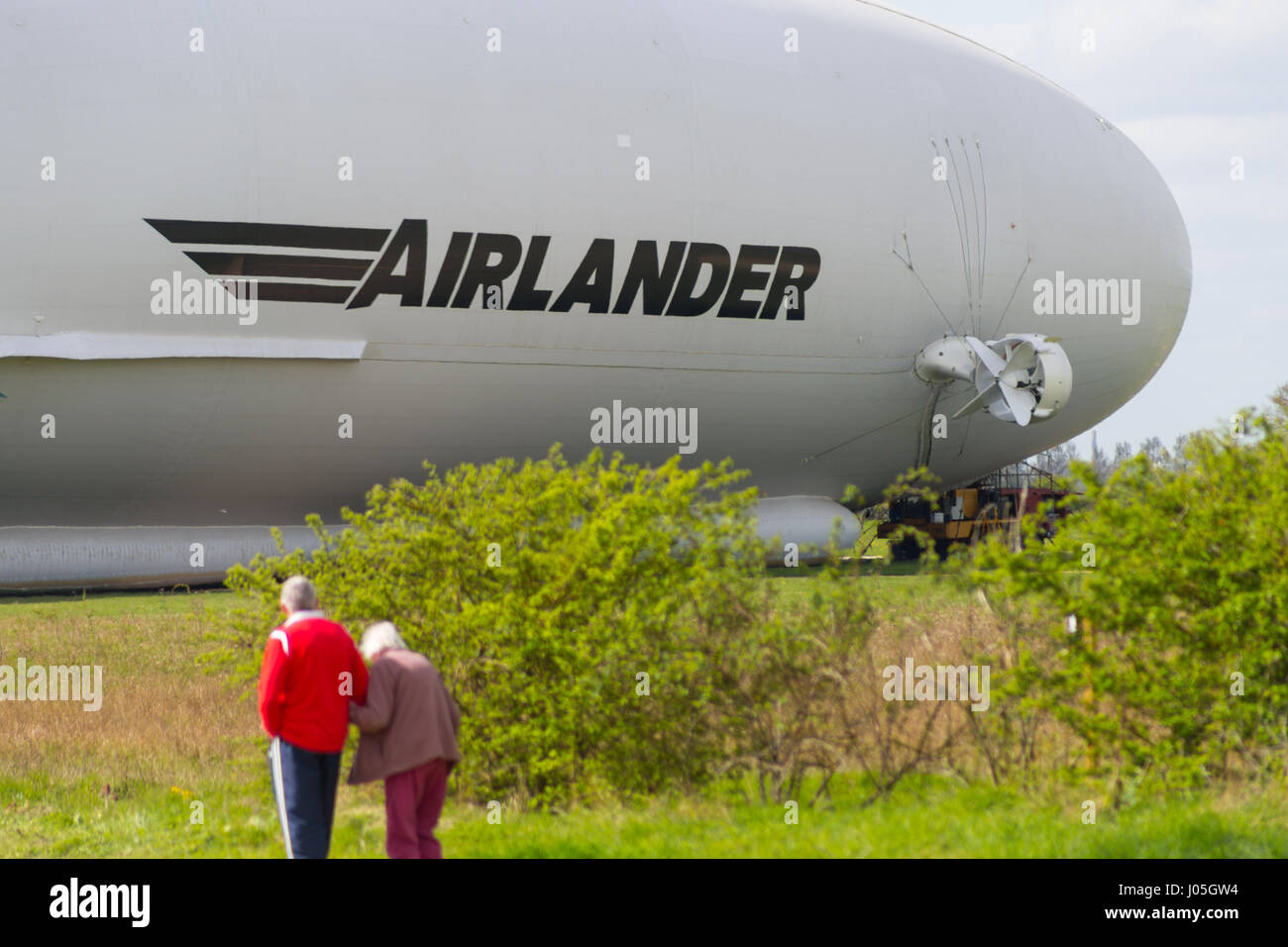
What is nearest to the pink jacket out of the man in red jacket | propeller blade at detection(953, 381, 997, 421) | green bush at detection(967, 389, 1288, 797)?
the man in red jacket

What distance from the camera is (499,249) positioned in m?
22.6

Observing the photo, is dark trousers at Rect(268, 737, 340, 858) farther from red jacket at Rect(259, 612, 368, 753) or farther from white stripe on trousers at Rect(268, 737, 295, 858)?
red jacket at Rect(259, 612, 368, 753)

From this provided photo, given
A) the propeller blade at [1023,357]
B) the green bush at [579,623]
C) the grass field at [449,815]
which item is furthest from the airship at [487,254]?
the green bush at [579,623]

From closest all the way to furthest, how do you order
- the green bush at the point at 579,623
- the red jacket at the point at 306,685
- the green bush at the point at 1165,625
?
the red jacket at the point at 306,685 < the green bush at the point at 1165,625 < the green bush at the point at 579,623

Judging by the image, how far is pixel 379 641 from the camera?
8000 mm

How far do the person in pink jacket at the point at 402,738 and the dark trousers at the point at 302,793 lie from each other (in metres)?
0.20

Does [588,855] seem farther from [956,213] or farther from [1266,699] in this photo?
[956,213]

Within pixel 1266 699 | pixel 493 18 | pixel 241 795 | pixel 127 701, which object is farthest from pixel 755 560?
pixel 493 18

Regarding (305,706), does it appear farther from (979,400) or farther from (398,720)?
(979,400)

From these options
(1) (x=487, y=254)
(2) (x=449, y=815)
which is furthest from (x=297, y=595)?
(1) (x=487, y=254)

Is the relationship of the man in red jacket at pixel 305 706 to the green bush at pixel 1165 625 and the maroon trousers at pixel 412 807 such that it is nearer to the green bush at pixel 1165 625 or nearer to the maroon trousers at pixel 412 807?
the maroon trousers at pixel 412 807

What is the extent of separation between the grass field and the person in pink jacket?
102cm

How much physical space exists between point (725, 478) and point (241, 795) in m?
4.50

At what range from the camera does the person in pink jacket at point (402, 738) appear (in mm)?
7723
